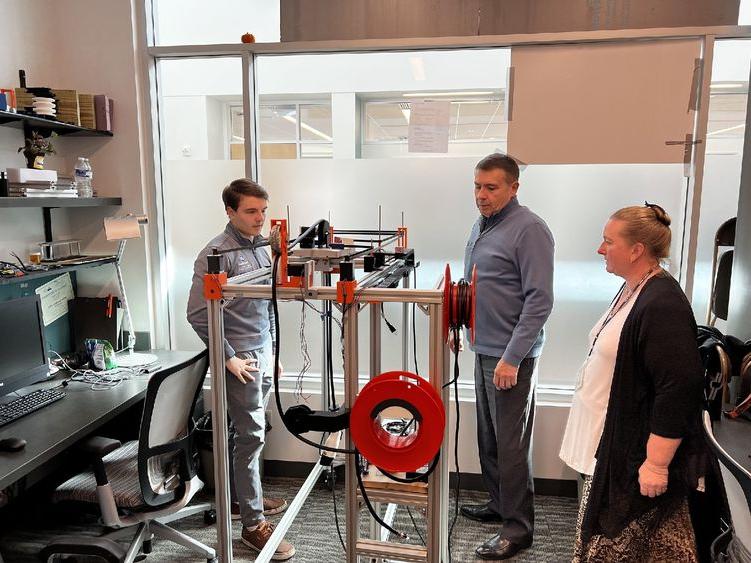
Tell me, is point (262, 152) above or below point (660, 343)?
above

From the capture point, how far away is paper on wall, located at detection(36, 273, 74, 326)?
8.43 ft

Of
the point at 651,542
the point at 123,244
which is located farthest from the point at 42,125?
the point at 651,542

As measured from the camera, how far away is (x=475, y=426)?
8.81 feet

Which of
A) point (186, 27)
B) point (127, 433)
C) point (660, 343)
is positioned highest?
point (186, 27)

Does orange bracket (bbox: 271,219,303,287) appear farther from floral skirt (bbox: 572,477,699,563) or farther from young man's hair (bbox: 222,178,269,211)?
floral skirt (bbox: 572,477,699,563)

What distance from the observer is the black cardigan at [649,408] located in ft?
4.71

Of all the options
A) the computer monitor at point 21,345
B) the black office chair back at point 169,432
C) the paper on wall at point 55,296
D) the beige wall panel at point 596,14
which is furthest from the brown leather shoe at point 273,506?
the beige wall panel at point 596,14

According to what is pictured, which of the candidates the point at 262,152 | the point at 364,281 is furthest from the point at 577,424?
the point at 262,152

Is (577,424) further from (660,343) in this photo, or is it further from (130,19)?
(130,19)

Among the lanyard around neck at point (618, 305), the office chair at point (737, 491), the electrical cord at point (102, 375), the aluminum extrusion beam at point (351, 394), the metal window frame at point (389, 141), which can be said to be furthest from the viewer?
the metal window frame at point (389, 141)

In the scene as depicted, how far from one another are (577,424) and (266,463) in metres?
1.76

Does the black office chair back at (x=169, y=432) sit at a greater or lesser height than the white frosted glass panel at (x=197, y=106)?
lesser

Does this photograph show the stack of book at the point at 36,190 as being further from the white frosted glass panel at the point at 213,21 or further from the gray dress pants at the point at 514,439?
the gray dress pants at the point at 514,439

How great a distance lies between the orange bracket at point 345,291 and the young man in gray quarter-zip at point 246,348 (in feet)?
2.94
